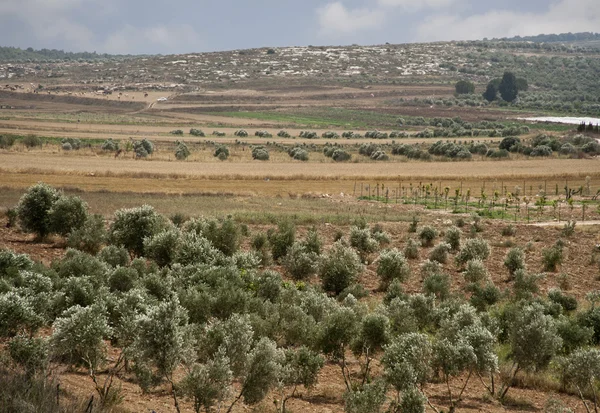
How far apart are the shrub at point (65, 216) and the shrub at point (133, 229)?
211 centimetres

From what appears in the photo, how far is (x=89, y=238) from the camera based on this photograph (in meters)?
25.0

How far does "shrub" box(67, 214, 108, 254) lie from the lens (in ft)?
81.5

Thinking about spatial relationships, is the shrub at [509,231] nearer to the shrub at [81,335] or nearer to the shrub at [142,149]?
the shrub at [81,335]

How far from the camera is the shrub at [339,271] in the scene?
23.6 m

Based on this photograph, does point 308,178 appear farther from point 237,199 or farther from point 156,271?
point 156,271

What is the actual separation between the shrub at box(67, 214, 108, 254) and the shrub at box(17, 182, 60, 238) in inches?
83.4

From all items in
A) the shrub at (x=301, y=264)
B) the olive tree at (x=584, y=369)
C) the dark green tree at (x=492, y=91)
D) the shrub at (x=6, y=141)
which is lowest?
the shrub at (x=301, y=264)

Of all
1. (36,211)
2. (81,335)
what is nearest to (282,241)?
(36,211)

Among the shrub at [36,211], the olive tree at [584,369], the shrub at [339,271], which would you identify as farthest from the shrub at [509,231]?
the shrub at [36,211]

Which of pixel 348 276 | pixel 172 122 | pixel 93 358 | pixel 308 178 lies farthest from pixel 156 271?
pixel 172 122

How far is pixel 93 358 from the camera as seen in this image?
1177cm

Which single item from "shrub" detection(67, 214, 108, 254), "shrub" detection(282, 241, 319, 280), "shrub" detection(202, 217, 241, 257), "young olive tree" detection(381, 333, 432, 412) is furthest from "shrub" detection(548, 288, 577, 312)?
"shrub" detection(67, 214, 108, 254)

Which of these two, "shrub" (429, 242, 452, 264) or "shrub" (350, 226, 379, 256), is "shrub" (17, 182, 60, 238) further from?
"shrub" (429, 242, 452, 264)

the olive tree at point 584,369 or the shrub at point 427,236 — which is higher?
the olive tree at point 584,369
